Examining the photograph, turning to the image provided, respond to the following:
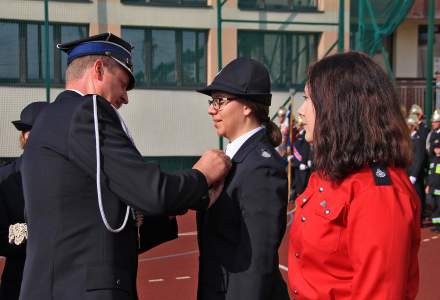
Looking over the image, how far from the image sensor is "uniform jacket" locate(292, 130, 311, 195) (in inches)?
641

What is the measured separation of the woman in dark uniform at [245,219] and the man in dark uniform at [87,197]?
1.39 feet

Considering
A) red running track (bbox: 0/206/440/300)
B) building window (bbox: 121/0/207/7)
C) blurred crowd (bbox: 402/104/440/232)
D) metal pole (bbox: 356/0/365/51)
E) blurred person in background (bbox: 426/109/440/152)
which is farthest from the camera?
building window (bbox: 121/0/207/7)

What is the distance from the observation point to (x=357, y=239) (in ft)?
6.86

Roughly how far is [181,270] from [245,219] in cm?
567

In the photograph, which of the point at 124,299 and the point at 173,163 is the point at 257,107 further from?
the point at 173,163

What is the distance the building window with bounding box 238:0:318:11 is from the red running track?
473 inches

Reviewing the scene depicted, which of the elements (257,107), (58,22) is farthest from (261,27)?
(257,107)

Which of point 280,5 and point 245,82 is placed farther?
point 280,5

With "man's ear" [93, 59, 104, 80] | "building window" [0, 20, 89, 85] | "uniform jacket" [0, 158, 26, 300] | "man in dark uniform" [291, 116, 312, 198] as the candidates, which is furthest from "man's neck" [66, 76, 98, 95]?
"building window" [0, 20, 89, 85]

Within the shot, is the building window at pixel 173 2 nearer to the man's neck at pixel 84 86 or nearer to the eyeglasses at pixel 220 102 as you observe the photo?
the eyeglasses at pixel 220 102

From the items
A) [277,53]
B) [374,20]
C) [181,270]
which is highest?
[374,20]

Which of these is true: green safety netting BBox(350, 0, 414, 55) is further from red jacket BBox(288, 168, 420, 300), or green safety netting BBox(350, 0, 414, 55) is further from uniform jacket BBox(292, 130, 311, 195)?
red jacket BBox(288, 168, 420, 300)

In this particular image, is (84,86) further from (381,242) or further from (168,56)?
(168,56)

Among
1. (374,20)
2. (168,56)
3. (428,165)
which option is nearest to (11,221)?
(428,165)
